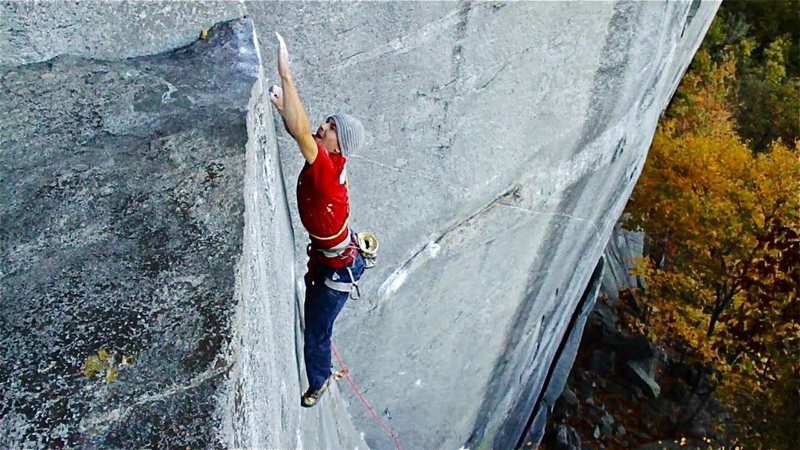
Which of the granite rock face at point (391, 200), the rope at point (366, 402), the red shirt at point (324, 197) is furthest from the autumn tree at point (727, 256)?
the red shirt at point (324, 197)

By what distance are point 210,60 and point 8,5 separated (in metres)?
0.81

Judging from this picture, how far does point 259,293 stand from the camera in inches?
96.4

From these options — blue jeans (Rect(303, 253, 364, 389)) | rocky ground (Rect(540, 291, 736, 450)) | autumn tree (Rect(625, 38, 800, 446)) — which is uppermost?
blue jeans (Rect(303, 253, 364, 389))

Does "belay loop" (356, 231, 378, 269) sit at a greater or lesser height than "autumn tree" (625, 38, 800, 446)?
greater

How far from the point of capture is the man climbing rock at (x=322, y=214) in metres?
2.79

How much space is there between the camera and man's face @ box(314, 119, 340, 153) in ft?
10.0

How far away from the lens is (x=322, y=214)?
3188mm

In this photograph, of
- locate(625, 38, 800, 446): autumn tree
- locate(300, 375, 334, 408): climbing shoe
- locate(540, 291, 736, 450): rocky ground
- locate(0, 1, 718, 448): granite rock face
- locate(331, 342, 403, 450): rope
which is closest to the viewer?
locate(0, 1, 718, 448): granite rock face

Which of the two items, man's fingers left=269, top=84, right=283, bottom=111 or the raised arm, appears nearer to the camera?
the raised arm

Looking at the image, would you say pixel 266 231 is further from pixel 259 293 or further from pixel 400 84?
pixel 400 84

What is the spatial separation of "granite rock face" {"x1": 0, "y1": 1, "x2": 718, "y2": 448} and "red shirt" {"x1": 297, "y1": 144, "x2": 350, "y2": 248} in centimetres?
16

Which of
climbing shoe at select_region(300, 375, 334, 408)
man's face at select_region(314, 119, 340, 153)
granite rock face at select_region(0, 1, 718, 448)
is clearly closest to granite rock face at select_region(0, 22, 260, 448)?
granite rock face at select_region(0, 1, 718, 448)

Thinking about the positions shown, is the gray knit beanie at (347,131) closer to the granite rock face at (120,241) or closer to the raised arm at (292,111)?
the raised arm at (292,111)

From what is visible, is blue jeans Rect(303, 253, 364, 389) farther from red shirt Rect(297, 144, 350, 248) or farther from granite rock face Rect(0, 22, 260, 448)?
granite rock face Rect(0, 22, 260, 448)
